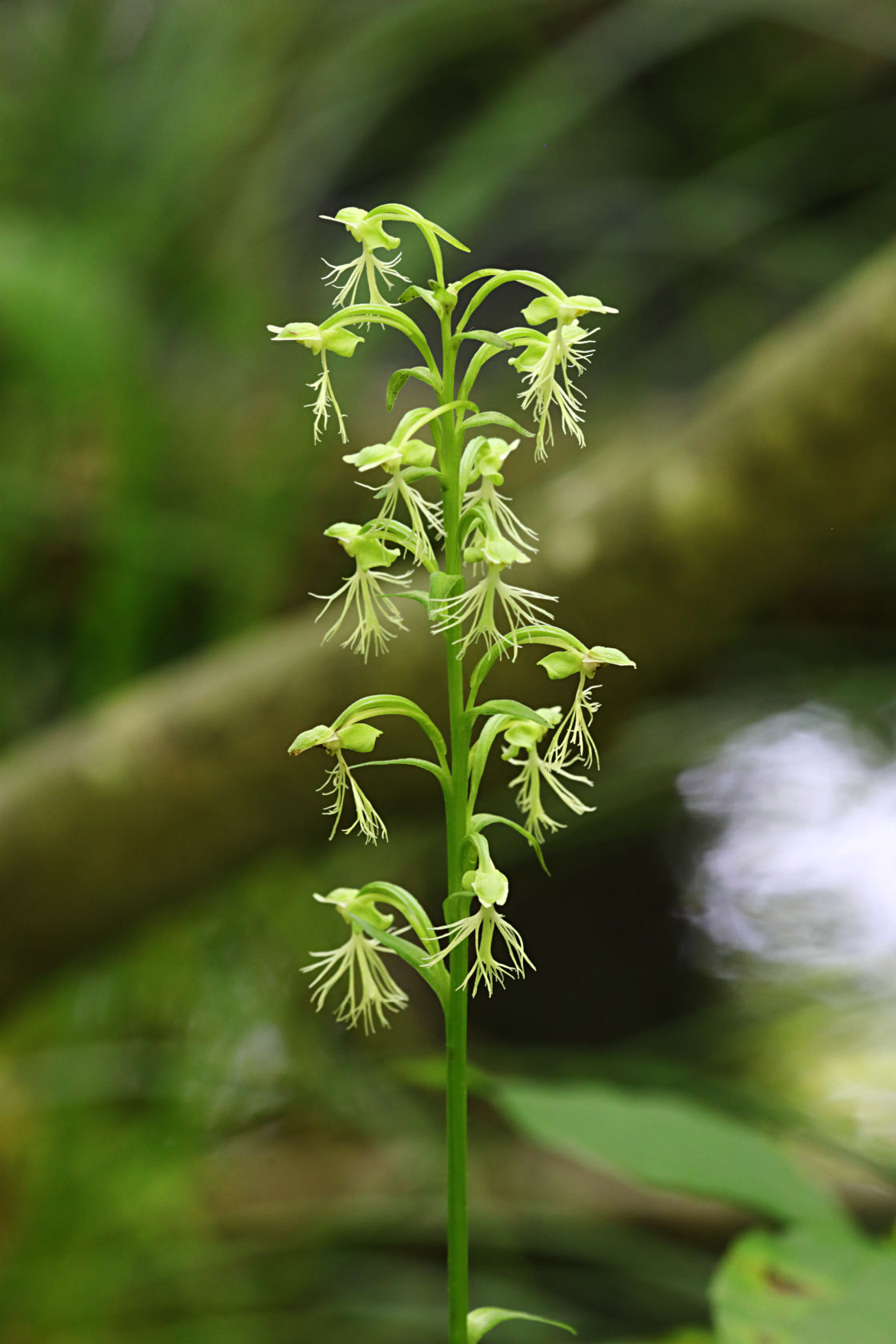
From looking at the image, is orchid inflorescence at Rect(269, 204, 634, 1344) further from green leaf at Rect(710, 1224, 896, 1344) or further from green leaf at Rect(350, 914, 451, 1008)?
green leaf at Rect(710, 1224, 896, 1344)

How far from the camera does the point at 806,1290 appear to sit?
459 millimetres

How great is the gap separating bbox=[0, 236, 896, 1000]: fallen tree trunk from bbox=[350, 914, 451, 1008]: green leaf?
0.57 m

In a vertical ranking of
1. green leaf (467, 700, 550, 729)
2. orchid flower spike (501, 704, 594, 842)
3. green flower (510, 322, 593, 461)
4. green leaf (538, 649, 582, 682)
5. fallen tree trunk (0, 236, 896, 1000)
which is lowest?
green leaf (467, 700, 550, 729)

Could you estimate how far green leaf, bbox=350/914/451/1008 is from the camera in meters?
0.24

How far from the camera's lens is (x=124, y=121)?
48.4 inches

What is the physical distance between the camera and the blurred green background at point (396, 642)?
0.85m

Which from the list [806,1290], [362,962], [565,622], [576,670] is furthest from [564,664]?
[565,622]

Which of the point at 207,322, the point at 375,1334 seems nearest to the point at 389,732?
the point at 375,1334

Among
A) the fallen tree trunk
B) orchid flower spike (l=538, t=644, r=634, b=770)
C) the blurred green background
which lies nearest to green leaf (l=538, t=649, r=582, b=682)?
orchid flower spike (l=538, t=644, r=634, b=770)

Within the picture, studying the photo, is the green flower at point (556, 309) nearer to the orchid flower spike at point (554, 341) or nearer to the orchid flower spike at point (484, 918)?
the orchid flower spike at point (554, 341)

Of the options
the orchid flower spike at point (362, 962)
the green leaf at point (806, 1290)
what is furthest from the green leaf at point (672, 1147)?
the orchid flower spike at point (362, 962)

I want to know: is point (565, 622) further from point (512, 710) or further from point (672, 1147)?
point (512, 710)

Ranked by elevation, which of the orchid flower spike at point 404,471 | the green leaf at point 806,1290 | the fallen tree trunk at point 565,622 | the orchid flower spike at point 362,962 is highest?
the fallen tree trunk at point 565,622

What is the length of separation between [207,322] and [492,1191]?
96 centimetres
